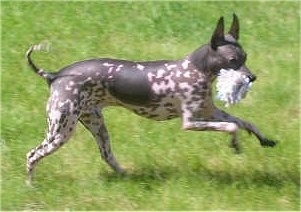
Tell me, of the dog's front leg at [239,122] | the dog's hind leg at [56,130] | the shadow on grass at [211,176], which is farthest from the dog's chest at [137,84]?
the shadow on grass at [211,176]

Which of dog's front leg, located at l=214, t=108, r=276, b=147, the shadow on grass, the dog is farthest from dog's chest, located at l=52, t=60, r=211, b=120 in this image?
the shadow on grass

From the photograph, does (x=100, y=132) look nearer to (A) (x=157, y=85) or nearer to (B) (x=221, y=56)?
(A) (x=157, y=85)

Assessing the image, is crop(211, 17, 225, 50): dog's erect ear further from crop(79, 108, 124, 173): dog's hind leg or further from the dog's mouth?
crop(79, 108, 124, 173): dog's hind leg

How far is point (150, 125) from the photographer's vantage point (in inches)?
322

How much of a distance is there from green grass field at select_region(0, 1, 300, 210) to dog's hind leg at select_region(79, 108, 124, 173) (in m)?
0.13

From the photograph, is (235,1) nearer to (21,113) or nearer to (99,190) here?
(21,113)

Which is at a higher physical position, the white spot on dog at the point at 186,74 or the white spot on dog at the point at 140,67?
the white spot on dog at the point at 140,67

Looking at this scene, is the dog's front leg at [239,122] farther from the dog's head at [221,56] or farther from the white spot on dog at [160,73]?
the white spot on dog at [160,73]

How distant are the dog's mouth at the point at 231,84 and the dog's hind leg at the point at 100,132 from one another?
1054 mm

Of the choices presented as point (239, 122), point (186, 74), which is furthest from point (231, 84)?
point (239, 122)

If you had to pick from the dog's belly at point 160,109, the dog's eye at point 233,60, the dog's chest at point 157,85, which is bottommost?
the dog's belly at point 160,109

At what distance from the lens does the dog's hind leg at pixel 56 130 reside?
6680 mm

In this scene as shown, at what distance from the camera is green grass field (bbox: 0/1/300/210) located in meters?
6.99

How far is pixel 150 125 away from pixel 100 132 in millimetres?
1114
